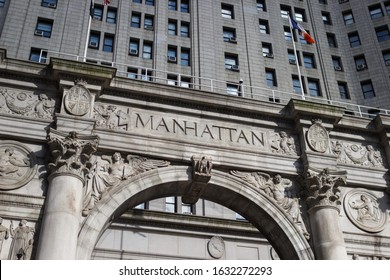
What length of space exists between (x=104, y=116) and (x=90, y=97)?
3.12 ft

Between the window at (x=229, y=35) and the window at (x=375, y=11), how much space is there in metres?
16.5

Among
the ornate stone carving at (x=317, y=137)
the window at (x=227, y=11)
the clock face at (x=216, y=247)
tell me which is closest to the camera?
the ornate stone carving at (x=317, y=137)

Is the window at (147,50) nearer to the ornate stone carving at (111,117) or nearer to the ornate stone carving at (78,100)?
the ornate stone carving at (111,117)

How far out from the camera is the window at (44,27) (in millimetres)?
37406

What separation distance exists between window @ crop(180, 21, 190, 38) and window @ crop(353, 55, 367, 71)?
17089mm

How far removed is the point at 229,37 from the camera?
42.3 metres

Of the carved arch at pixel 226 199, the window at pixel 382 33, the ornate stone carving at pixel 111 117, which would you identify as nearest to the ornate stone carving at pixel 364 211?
the carved arch at pixel 226 199

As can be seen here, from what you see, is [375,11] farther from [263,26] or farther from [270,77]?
[270,77]

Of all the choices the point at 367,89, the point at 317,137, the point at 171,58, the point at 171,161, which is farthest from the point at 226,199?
the point at 367,89

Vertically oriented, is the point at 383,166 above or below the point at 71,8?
below

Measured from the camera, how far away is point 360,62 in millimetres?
46031

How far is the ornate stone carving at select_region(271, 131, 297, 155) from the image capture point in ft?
67.6
